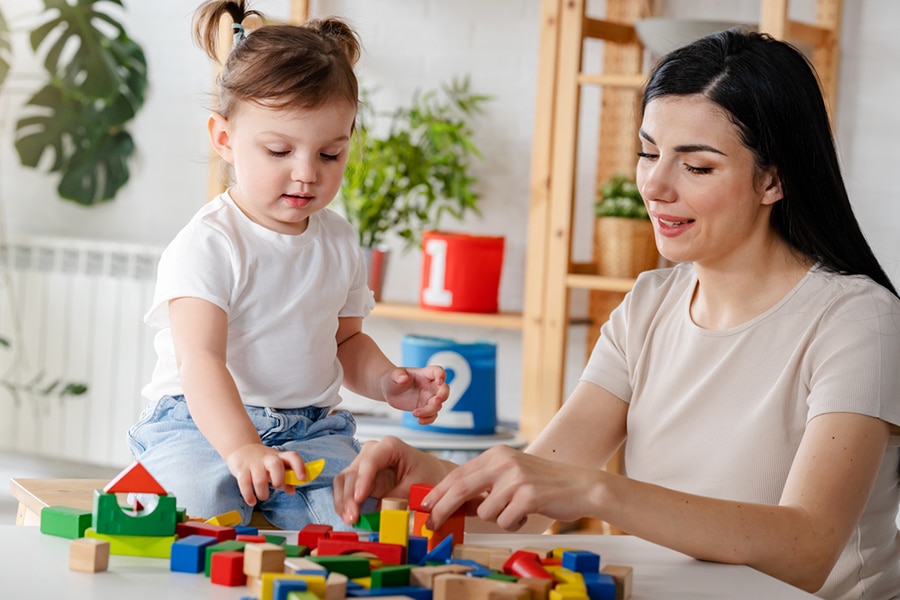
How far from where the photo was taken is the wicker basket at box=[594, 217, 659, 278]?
3.03 m

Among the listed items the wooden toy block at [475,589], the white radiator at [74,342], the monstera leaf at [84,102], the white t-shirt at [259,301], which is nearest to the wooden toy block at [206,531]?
the wooden toy block at [475,589]

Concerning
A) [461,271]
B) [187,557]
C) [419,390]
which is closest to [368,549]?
[187,557]

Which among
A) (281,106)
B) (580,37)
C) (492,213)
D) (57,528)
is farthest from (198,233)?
(492,213)

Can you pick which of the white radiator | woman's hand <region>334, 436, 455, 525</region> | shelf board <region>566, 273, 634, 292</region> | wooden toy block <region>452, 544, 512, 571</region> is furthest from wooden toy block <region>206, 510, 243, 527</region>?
the white radiator

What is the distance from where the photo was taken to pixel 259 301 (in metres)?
1.53

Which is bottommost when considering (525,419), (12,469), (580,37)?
(12,469)

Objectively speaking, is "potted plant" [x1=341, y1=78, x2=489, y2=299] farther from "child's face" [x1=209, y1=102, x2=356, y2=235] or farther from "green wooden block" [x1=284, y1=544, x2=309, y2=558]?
"green wooden block" [x1=284, y1=544, x2=309, y2=558]

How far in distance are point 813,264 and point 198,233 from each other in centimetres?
80

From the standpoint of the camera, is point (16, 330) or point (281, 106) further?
point (16, 330)

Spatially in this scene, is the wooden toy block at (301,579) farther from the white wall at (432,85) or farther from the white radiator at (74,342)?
the white radiator at (74,342)

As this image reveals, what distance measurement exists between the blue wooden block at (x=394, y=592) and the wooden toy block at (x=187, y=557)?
0.14 metres

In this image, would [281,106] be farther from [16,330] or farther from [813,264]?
[16,330]

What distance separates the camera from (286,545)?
101 centimetres

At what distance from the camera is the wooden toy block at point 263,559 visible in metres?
0.93
